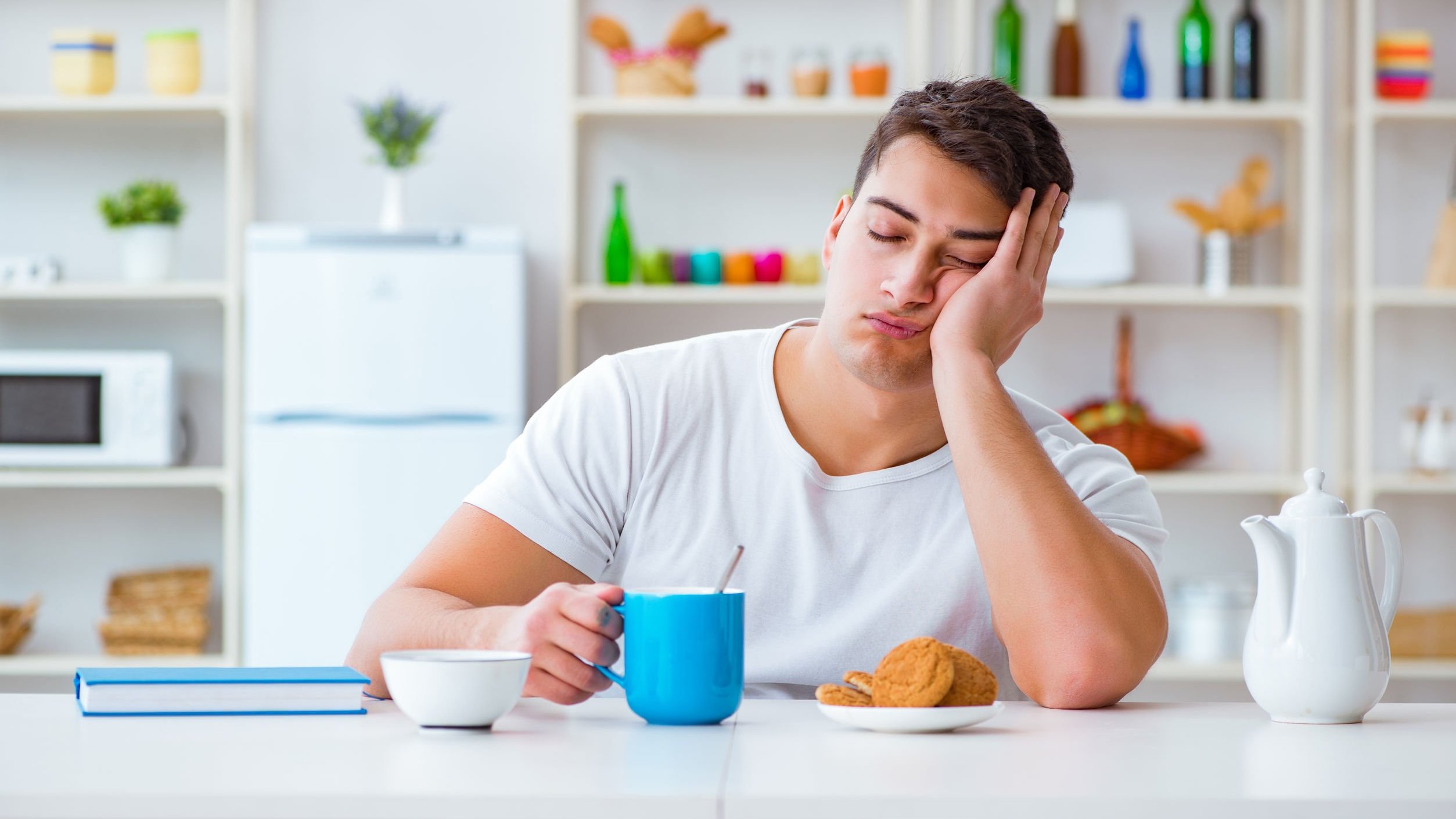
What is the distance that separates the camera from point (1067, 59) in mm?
3590

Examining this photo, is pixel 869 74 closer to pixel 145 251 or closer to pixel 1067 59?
pixel 1067 59

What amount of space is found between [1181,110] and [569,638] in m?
2.87

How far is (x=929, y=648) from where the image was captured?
1.05 m

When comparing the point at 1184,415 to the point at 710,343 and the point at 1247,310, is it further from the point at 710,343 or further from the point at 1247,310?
the point at 710,343

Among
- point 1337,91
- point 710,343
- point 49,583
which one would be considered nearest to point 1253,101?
point 1337,91

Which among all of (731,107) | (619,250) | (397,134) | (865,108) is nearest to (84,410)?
(397,134)

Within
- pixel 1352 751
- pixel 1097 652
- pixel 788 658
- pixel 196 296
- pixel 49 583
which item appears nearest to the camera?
pixel 1352 751

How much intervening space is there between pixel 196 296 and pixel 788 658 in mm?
2560

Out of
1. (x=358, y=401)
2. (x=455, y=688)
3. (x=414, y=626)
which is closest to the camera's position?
(x=455, y=688)

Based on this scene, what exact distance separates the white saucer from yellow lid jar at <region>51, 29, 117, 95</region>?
319cm

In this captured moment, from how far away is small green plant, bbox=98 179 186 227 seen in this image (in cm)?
352

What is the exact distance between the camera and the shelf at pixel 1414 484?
3395 millimetres

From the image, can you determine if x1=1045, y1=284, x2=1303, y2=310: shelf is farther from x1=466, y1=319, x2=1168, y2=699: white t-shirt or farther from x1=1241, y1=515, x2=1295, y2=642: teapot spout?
x1=1241, y1=515, x2=1295, y2=642: teapot spout

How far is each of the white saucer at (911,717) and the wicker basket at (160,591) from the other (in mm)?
2881
